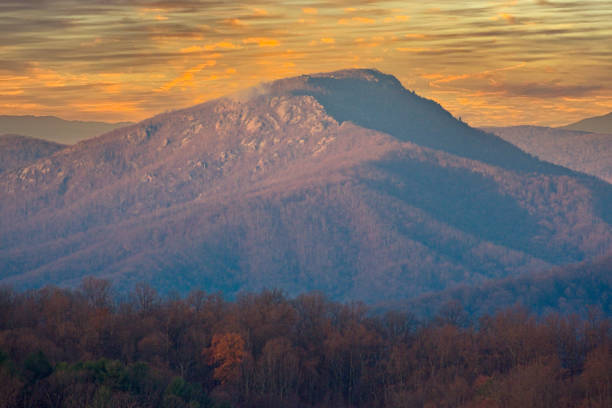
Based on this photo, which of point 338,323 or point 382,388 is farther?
point 338,323

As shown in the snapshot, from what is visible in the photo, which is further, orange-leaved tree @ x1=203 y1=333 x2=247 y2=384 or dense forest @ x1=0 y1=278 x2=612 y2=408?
orange-leaved tree @ x1=203 y1=333 x2=247 y2=384

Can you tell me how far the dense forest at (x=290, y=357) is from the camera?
275 feet

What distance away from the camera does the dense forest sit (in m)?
83.9

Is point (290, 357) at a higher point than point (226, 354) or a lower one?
lower

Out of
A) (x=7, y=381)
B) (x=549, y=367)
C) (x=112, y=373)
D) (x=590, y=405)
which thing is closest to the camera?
(x=7, y=381)

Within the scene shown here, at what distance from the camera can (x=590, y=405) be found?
8231 centimetres

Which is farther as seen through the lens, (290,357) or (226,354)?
(290,357)

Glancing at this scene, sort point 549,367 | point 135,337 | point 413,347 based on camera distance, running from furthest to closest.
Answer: point 413,347 < point 135,337 < point 549,367

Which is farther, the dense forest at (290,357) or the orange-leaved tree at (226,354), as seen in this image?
the orange-leaved tree at (226,354)

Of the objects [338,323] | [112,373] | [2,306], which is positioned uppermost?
[112,373]

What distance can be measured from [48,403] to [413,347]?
64.8 m

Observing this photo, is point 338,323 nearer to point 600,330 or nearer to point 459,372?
point 459,372

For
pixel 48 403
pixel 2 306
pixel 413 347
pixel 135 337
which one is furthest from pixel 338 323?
pixel 48 403

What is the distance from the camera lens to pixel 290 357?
110 metres
